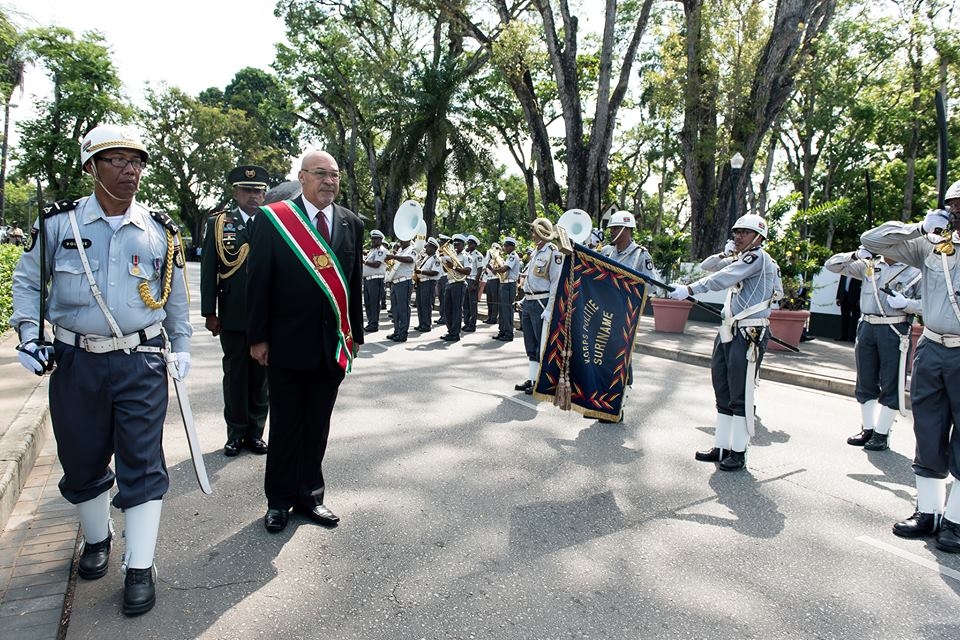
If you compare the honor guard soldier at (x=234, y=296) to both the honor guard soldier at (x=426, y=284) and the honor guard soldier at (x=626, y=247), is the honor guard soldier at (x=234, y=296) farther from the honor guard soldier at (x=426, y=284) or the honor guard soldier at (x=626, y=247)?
the honor guard soldier at (x=426, y=284)

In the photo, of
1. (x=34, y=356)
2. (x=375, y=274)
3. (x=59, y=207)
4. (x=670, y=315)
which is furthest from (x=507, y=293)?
(x=34, y=356)

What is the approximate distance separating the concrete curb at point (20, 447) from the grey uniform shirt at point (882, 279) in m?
6.57

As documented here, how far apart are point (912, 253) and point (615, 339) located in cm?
222

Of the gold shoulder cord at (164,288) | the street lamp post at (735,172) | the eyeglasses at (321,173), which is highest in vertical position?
the street lamp post at (735,172)

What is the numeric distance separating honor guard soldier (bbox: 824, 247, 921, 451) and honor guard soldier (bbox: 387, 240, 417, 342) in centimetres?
794

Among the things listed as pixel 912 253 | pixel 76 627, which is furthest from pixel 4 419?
pixel 912 253

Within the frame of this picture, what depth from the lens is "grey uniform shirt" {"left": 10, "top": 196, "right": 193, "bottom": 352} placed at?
2947 mm

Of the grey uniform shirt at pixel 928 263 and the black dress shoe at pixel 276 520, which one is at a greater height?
the grey uniform shirt at pixel 928 263

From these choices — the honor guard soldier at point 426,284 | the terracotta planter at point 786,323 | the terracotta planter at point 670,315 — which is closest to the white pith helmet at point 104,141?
the honor guard soldier at point 426,284

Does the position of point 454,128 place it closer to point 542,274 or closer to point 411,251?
point 411,251

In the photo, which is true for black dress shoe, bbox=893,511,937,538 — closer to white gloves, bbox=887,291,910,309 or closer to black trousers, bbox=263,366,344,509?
white gloves, bbox=887,291,910,309

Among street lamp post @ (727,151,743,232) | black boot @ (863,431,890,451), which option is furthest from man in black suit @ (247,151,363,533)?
street lamp post @ (727,151,743,232)

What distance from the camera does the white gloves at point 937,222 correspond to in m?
3.96

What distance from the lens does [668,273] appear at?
1775 cm
